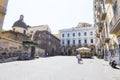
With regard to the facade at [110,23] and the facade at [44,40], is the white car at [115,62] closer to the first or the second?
the facade at [110,23]

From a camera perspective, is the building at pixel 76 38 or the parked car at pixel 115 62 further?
the building at pixel 76 38

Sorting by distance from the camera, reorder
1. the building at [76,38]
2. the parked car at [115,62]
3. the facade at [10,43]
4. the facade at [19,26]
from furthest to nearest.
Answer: the building at [76,38], the facade at [19,26], the facade at [10,43], the parked car at [115,62]

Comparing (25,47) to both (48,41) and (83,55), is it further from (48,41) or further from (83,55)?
(48,41)

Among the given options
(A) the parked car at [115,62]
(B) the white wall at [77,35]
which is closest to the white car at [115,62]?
(A) the parked car at [115,62]

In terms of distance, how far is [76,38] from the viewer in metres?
61.7

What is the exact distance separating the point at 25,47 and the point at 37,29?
22.3 meters

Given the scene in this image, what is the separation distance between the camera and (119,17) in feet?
40.7

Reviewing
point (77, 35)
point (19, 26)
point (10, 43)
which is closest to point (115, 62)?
point (10, 43)

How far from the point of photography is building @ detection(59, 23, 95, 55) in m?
59.3

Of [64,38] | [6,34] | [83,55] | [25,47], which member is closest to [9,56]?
[25,47]

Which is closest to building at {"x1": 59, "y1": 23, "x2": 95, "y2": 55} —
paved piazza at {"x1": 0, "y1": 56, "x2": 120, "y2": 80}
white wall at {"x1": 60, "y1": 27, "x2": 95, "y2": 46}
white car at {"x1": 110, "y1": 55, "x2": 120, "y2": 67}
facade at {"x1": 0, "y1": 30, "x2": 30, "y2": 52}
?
white wall at {"x1": 60, "y1": 27, "x2": 95, "y2": 46}

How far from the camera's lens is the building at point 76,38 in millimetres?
59281

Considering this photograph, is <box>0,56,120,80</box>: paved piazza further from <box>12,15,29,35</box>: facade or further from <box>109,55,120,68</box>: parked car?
<box>12,15,29,35</box>: facade

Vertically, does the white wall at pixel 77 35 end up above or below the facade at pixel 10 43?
above
